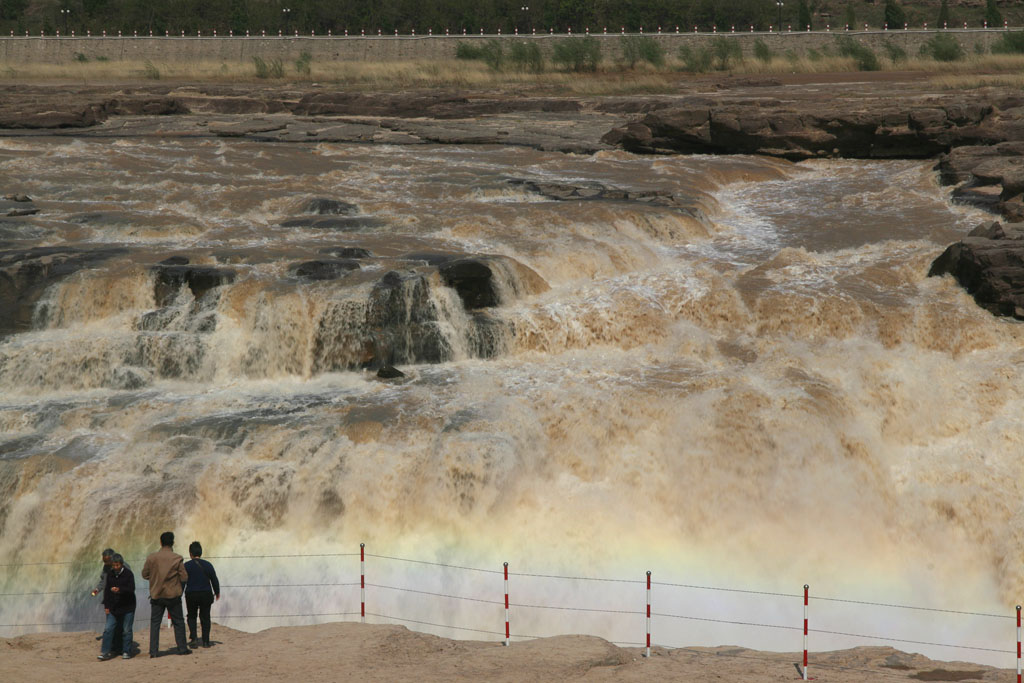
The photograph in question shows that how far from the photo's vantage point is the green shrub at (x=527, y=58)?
2283 inches

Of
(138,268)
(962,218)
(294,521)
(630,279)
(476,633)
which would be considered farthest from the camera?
(962,218)

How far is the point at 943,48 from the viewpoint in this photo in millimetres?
56719

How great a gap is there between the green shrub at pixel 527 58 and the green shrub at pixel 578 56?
3.29 ft

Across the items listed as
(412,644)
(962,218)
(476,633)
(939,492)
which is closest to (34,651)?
(412,644)

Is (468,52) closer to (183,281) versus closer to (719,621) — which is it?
(183,281)

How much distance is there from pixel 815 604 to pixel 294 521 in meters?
6.84

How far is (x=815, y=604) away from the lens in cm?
1465

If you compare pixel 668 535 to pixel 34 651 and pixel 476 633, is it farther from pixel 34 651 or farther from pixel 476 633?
pixel 34 651

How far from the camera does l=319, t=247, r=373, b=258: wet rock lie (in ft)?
73.8

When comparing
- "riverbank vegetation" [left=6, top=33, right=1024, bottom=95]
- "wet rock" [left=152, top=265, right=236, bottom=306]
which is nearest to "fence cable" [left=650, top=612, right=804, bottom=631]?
"wet rock" [left=152, top=265, right=236, bottom=306]

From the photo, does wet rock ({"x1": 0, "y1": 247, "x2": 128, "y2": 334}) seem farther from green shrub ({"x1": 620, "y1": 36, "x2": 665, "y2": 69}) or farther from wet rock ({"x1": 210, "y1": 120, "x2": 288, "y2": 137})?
green shrub ({"x1": 620, "y1": 36, "x2": 665, "y2": 69})

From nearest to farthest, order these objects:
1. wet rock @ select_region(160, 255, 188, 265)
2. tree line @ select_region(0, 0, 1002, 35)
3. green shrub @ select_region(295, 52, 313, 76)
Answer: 1. wet rock @ select_region(160, 255, 188, 265)
2. green shrub @ select_region(295, 52, 313, 76)
3. tree line @ select_region(0, 0, 1002, 35)

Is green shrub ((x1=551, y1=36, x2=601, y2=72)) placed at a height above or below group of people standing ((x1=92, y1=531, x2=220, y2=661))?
above

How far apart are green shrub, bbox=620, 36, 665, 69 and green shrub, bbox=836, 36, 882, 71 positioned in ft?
30.2
